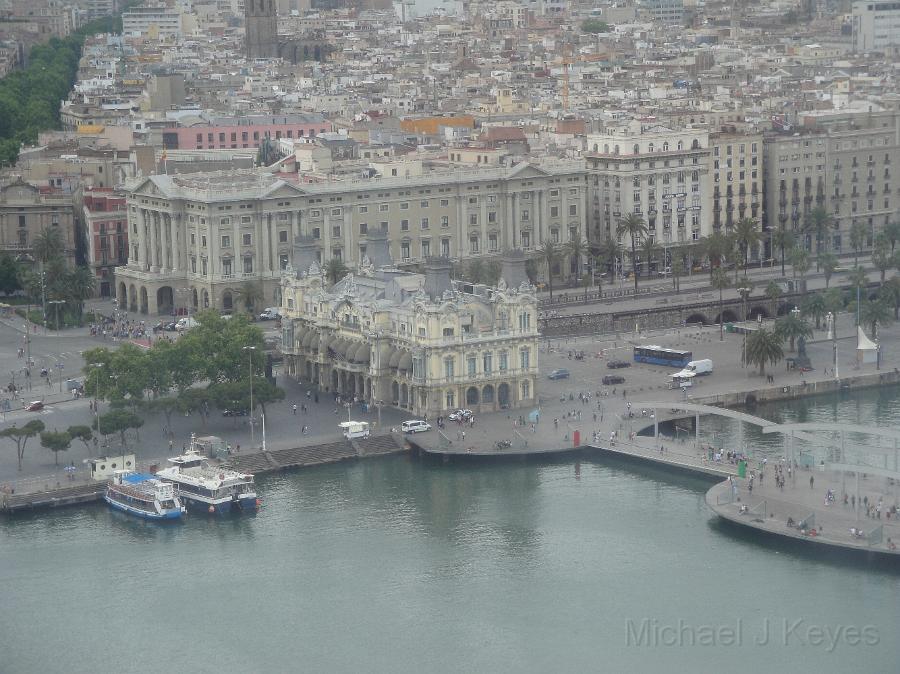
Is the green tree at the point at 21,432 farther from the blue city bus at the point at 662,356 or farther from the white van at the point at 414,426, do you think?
the blue city bus at the point at 662,356

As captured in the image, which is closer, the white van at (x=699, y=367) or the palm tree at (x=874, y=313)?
the white van at (x=699, y=367)

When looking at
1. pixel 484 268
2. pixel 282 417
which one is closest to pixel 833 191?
pixel 484 268

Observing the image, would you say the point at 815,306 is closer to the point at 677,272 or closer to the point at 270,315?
the point at 677,272

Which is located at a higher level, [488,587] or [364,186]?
[364,186]

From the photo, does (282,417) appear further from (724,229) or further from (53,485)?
(724,229)

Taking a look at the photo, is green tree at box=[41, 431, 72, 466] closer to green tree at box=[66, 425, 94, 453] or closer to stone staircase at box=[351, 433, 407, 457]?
green tree at box=[66, 425, 94, 453]

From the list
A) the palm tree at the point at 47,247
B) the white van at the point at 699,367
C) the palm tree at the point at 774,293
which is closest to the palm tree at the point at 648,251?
the palm tree at the point at 774,293
